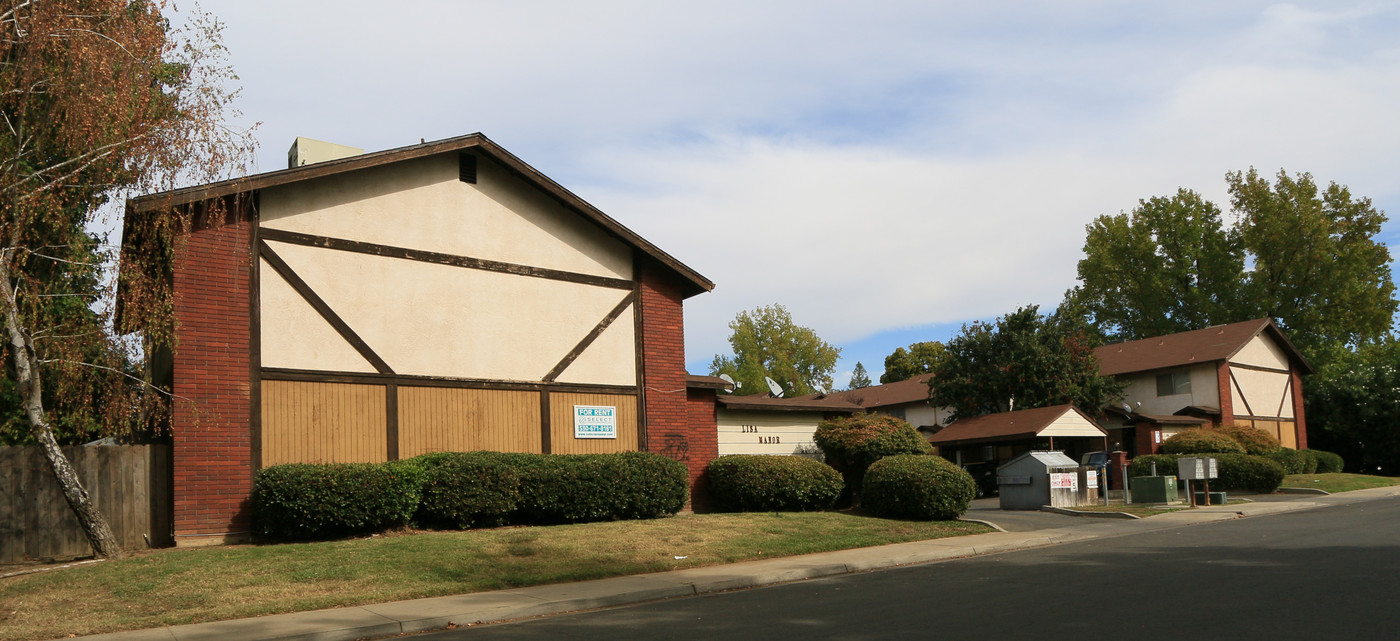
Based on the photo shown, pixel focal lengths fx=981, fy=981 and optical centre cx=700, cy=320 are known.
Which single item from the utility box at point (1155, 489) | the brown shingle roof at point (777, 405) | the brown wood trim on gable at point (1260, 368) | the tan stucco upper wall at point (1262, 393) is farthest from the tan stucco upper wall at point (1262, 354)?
the brown shingle roof at point (777, 405)

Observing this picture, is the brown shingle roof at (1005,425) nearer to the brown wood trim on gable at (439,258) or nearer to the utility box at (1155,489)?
the utility box at (1155,489)

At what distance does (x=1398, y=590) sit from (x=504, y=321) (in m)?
15.5

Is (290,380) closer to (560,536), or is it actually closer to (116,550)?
(116,550)

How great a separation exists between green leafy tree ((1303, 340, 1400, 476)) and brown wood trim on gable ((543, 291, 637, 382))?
37773 millimetres

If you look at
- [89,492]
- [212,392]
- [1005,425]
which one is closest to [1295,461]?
[1005,425]

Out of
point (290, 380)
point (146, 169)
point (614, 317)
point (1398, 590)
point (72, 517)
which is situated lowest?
point (1398, 590)

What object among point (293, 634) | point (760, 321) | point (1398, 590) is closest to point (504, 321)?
point (293, 634)

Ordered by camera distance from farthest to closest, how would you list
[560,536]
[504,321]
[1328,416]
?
[1328,416] < [504,321] < [560,536]

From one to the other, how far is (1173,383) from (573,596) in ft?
136

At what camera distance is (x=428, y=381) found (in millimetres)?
19078

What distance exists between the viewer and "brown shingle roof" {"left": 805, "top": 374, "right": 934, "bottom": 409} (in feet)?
180

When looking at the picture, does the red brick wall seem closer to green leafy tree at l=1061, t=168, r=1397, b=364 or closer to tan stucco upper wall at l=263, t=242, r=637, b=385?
green leafy tree at l=1061, t=168, r=1397, b=364

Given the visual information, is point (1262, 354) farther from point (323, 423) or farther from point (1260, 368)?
point (323, 423)

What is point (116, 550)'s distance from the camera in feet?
47.3
